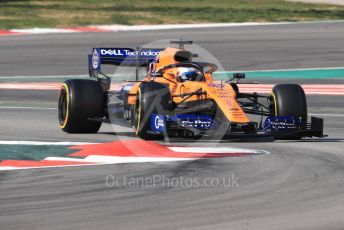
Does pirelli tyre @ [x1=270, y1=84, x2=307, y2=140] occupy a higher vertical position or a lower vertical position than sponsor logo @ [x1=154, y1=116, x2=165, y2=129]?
higher

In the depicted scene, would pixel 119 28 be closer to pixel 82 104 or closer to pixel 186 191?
pixel 82 104

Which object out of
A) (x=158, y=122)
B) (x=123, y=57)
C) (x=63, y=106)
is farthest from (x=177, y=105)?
(x=63, y=106)

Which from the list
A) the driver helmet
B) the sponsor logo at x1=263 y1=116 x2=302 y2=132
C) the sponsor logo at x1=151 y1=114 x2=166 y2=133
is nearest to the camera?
the sponsor logo at x1=151 y1=114 x2=166 y2=133

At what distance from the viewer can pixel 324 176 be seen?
10.5 m

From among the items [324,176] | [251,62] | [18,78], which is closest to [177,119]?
[324,176]

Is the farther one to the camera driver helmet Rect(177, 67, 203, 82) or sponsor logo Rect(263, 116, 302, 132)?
driver helmet Rect(177, 67, 203, 82)

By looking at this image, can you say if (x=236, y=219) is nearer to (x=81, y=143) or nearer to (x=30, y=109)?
(x=81, y=143)

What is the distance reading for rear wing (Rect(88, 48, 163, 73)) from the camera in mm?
15219

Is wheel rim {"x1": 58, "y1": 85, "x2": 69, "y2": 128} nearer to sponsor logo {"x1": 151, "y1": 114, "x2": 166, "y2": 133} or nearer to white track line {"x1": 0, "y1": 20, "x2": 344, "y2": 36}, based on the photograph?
sponsor logo {"x1": 151, "y1": 114, "x2": 166, "y2": 133}

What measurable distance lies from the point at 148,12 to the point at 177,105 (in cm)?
2101

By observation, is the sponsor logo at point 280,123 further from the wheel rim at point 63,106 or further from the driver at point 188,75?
the wheel rim at point 63,106

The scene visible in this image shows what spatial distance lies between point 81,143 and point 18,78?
1024cm

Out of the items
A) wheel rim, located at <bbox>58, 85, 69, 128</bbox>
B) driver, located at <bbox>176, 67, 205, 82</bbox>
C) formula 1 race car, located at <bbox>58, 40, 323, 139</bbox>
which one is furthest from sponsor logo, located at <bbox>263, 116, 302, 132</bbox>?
wheel rim, located at <bbox>58, 85, 69, 128</bbox>

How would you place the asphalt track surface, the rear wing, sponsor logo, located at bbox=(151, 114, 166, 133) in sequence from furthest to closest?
the rear wing, sponsor logo, located at bbox=(151, 114, 166, 133), the asphalt track surface
